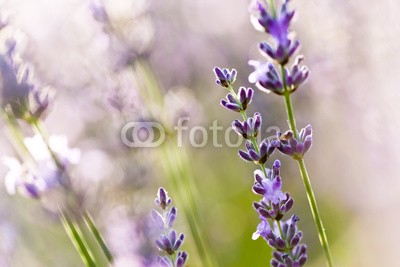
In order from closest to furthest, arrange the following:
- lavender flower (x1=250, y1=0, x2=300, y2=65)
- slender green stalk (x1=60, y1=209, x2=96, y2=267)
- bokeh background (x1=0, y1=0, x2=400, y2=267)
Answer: lavender flower (x1=250, y1=0, x2=300, y2=65) < slender green stalk (x1=60, y1=209, x2=96, y2=267) < bokeh background (x1=0, y1=0, x2=400, y2=267)

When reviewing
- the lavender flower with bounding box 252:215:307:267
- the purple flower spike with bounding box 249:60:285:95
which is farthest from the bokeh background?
the purple flower spike with bounding box 249:60:285:95

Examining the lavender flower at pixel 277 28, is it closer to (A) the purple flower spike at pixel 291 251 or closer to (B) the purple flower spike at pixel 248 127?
(B) the purple flower spike at pixel 248 127

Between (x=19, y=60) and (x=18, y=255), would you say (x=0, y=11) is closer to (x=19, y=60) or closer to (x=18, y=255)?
(x=19, y=60)

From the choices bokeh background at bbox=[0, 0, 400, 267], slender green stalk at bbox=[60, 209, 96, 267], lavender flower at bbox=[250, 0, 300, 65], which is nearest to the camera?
lavender flower at bbox=[250, 0, 300, 65]

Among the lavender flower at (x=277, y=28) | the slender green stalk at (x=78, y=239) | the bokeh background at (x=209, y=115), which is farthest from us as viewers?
the bokeh background at (x=209, y=115)

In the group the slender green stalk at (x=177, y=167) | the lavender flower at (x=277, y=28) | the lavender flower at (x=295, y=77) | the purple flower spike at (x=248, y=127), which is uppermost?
the lavender flower at (x=277, y=28)

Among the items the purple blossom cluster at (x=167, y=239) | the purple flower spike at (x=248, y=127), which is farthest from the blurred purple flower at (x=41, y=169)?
the purple flower spike at (x=248, y=127)
